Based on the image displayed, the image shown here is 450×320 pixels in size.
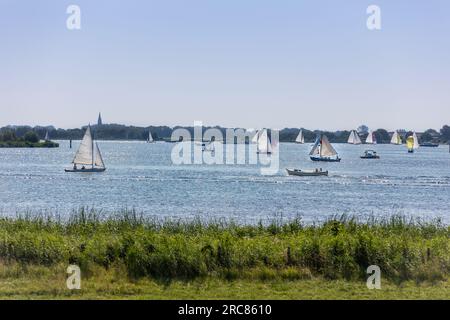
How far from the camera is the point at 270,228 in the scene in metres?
21.7

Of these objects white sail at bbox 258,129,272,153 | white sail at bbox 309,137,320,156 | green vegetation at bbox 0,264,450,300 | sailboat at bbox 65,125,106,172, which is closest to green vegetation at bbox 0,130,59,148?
white sail at bbox 258,129,272,153

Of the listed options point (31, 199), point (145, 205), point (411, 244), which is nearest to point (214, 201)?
point (145, 205)

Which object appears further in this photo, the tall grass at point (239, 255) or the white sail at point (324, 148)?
the white sail at point (324, 148)

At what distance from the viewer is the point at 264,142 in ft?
370

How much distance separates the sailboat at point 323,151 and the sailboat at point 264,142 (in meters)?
7.48

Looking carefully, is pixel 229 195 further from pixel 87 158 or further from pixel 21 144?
pixel 21 144

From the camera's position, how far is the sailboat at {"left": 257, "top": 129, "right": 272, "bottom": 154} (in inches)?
4358

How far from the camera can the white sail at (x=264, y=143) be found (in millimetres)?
110688

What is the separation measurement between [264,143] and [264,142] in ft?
1.15

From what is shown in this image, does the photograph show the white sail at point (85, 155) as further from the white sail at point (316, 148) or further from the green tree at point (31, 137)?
the green tree at point (31, 137)

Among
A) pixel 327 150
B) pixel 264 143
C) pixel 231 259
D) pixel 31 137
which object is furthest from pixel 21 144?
pixel 231 259

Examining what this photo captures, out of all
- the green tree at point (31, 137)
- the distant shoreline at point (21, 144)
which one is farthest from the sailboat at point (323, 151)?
the green tree at point (31, 137)

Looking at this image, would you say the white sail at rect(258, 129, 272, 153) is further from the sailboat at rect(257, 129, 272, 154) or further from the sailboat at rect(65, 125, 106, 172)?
the sailboat at rect(65, 125, 106, 172)
